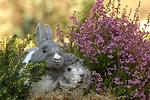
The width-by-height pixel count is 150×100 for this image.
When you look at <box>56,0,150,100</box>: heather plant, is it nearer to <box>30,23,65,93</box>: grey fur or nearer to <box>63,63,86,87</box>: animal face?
<box>63,63,86,87</box>: animal face

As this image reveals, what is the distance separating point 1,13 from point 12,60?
7.85ft

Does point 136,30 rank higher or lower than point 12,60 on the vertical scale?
higher

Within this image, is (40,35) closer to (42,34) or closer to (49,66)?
(42,34)

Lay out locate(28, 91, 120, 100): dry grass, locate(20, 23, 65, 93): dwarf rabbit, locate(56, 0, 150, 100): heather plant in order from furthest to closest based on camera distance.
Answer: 1. locate(56, 0, 150, 100): heather plant
2. locate(20, 23, 65, 93): dwarf rabbit
3. locate(28, 91, 120, 100): dry grass

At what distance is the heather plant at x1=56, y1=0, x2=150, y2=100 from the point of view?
3.66 metres

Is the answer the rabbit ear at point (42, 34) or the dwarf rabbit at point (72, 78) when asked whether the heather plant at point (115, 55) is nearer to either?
the dwarf rabbit at point (72, 78)

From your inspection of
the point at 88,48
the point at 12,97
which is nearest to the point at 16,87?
the point at 12,97

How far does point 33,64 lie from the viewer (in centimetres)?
343

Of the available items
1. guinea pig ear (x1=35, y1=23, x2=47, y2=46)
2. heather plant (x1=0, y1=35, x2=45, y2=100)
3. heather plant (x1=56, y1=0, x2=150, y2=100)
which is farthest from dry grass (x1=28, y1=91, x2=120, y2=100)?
guinea pig ear (x1=35, y1=23, x2=47, y2=46)

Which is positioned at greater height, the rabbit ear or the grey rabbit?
the rabbit ear

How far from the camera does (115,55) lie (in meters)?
3.82

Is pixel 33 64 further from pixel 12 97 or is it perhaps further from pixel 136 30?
pixel 136 30

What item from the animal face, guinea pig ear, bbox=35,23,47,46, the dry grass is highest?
guinea pig ear, bbox=35,23,47,46

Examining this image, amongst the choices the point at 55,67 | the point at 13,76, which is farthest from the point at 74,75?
the point at 13,76
